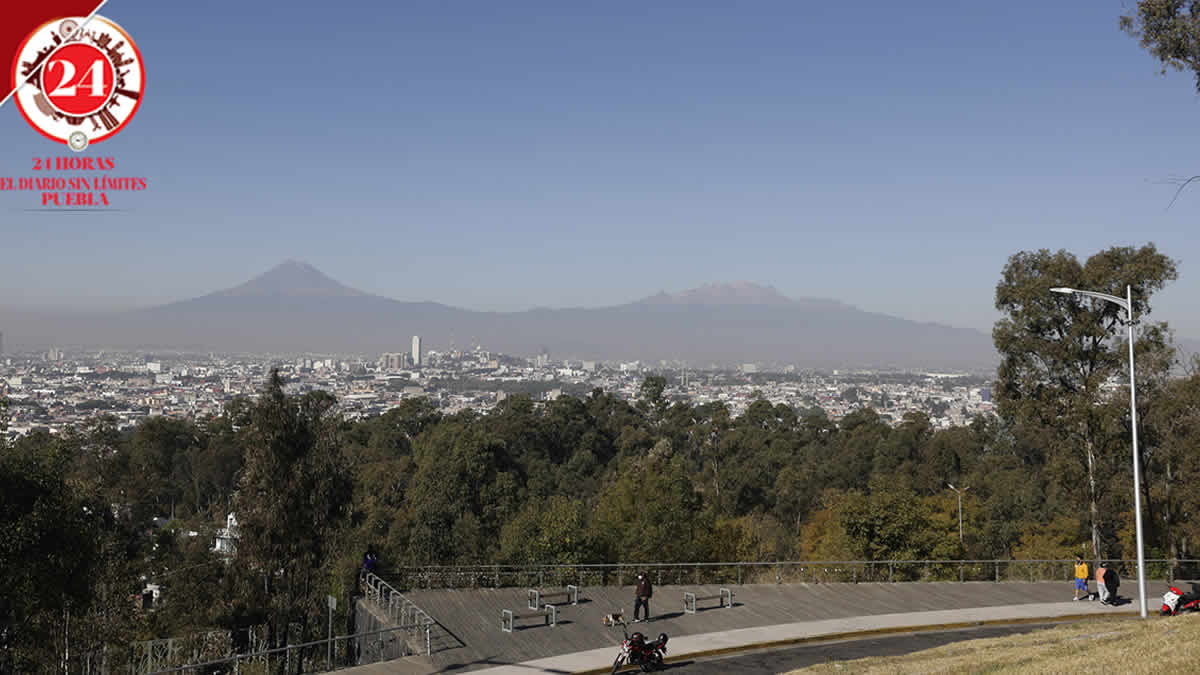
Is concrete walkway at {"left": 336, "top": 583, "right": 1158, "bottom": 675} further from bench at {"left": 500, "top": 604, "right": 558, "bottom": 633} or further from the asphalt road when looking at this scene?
the asphalt road

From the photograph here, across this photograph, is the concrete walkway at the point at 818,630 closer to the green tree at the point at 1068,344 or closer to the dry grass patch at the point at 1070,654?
the dry grass patch at the point at 1070,654

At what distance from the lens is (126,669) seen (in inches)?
1142

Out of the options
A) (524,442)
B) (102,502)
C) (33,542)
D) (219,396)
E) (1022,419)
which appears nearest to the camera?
(33,542)

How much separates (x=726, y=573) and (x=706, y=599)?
15.7 feet

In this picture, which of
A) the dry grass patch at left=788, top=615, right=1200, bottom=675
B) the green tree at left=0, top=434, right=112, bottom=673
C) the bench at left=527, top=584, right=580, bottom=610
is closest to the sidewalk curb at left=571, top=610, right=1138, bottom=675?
the dry grass patch at left=788, top=615, right=1200, bottom=675

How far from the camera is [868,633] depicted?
Answer: 2342 cm

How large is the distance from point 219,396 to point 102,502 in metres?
135

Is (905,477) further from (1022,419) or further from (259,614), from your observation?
(259,614)

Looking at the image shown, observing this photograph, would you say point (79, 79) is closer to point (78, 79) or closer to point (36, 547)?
→ point (78, 79)

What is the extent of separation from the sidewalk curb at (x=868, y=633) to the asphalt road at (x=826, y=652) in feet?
0.63

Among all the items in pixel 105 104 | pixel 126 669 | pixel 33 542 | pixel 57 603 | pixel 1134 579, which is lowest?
pixel 126 669

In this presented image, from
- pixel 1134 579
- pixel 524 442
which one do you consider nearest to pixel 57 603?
pixel 1134 579

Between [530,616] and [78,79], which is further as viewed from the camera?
[530,616]

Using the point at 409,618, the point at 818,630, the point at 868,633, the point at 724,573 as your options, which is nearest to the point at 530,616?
the point at 409,618
